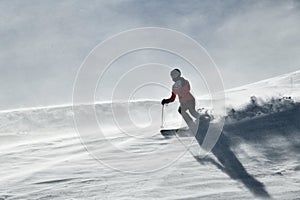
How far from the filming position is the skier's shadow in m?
6.75

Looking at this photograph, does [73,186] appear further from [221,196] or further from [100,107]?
[100,107]

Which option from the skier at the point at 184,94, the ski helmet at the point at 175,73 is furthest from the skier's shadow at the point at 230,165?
the ski helmet at the point at 175,73

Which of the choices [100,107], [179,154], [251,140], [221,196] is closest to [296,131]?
[251,140]

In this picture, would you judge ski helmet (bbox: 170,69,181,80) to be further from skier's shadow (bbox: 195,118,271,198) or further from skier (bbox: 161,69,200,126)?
skier's shadow (bbox: 195,118,271,198)

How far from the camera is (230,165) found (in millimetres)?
8141

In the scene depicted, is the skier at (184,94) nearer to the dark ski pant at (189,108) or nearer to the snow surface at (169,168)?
the dark ski pant at (189,108)

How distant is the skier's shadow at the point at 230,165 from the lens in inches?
266

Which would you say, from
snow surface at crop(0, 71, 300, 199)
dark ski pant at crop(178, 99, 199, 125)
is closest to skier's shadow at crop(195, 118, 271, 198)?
snow surface at crop(0, 71, 300, 199)

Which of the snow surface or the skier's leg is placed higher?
the skier's leg

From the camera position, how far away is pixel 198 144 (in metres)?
10.1

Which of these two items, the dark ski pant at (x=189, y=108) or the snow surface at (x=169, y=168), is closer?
the snow surface at (x=169, y=168)

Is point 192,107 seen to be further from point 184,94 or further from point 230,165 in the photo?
point 230,165

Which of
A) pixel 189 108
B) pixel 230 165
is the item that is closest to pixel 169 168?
pixel 230 165

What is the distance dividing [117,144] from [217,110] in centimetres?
405
